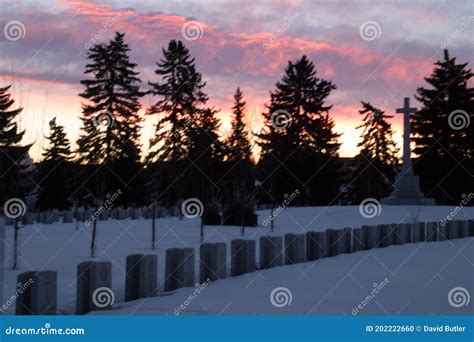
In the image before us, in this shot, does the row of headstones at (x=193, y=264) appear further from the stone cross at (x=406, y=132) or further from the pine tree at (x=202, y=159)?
the pine tree at (x=202, y=159)

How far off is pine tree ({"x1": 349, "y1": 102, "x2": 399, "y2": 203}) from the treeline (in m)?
0.11

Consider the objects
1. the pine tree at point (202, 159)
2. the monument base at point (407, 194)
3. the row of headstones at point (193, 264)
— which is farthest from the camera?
the pine tree at point (202, 159)

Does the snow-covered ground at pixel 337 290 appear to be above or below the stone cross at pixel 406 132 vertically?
below

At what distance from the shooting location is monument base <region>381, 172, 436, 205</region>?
32.7 meters

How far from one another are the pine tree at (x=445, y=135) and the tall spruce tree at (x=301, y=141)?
6.88 m

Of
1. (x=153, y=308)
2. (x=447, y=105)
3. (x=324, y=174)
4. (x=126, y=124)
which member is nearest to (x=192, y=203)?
(x=126, y=124)

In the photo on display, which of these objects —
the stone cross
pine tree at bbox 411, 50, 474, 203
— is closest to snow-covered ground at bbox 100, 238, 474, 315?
the stone cross

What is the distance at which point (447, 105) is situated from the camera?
4494cm

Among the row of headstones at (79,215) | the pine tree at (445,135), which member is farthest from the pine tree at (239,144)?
the pine tree at (445,135)

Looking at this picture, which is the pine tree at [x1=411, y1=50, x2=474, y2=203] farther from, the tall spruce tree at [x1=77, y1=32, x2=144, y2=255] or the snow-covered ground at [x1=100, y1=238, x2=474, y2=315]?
the snow-covered ground at [x1=100, y1=238, x2=474, y2=315]

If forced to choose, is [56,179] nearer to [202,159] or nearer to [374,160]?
[202,159]

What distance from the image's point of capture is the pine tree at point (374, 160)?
51.5 metres

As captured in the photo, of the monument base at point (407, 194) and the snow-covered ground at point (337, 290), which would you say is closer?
the snow-covered ground at point (337, 290)

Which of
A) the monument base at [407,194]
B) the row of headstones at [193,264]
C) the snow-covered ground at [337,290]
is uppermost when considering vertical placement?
the monument base at [407,194]
